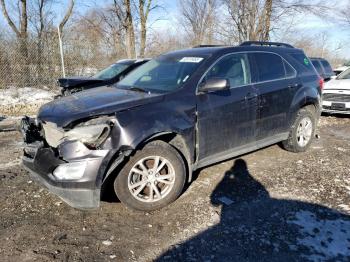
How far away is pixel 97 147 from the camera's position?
3.27m

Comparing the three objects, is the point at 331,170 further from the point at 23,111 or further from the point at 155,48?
the point at 155,48

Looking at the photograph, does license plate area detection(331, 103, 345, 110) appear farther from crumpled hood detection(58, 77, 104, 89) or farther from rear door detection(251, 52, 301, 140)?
crumpled hood detection(58, 77, 104, 89)

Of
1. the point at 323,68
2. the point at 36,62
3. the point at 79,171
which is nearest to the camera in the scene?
the point at 79,171

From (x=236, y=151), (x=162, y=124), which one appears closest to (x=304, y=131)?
(x=236, y=151)

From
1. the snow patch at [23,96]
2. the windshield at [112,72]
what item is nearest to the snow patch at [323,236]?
the windshield at [112,72]

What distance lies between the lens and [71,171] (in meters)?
3.24

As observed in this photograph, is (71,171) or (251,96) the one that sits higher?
(251,96)

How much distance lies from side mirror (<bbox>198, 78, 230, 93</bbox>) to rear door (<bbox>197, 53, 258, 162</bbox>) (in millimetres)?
85

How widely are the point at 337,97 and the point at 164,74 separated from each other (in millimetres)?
6460

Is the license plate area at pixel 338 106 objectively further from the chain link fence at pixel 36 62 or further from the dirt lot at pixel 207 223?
the chain link fence at pixel 36 62

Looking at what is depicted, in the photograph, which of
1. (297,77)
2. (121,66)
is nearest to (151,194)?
(297,77)

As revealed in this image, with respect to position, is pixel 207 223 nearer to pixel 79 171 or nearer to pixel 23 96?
pixel 79 171

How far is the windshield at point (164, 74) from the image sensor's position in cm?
415

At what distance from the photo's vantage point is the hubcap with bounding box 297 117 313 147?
567cm
